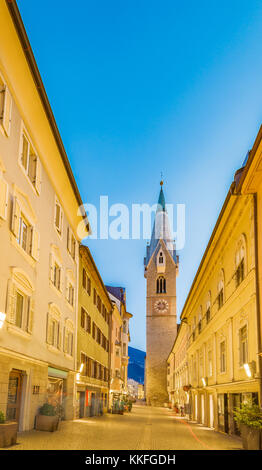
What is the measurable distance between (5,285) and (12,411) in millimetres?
4904

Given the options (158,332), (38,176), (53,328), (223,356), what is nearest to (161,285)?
(158,332)

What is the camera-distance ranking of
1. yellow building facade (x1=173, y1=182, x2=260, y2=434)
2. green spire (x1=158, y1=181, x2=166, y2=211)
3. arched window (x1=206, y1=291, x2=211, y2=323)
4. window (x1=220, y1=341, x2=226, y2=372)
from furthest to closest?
1. green spire (x1=158, y1=181, x2=166, y2=211)
2. arched window (x1=206, y1=291, x2=211, y2=323)
3. window (x1=220, y1=341, x2=226, y2=372)
4. yellow building facade (x1=173, y1=182, x2=260, y2=434)

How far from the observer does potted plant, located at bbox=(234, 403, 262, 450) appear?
14.0m

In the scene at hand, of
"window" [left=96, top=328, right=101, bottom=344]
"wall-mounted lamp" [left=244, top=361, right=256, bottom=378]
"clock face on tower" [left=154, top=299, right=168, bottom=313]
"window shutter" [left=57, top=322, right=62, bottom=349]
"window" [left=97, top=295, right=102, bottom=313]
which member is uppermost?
"clock face on tower" [left=154, top=299, right=168, bottom=313]

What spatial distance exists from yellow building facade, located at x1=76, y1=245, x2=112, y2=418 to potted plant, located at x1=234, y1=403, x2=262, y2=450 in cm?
1680

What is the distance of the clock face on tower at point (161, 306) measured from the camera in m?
100

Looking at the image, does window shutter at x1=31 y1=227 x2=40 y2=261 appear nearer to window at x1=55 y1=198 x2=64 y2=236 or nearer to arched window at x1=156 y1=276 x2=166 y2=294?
window at x1=55 y1=198 x2=64 y2=236

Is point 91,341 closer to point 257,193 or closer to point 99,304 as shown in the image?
point 99,304

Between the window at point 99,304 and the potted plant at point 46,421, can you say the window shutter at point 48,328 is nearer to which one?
the potted plant at point 46,421

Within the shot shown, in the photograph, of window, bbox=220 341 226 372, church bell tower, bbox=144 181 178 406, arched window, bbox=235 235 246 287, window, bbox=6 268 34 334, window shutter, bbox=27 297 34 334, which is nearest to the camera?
window, bbox=6 268 34 334

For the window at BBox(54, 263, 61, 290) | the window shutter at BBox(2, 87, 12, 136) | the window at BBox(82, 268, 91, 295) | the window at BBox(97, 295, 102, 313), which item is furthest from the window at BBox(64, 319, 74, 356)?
the window at BBox(97, 295, 102, 313)

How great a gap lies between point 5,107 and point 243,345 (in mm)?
12360

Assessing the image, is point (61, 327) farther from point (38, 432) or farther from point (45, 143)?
point (45, 143)

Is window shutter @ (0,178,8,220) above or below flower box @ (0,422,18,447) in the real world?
above
